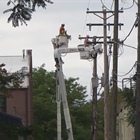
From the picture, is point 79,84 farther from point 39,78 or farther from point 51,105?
point 51,105

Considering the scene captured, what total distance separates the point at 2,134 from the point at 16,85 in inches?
58.7

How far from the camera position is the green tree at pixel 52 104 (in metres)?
53.8

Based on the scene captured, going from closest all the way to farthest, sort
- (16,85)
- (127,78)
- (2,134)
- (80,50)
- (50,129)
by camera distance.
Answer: (2,134), (16,85), (80,50), (127,78), (50,129)

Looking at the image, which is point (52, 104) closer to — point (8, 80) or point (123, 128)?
point (123, 128)

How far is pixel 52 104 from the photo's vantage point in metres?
55.2

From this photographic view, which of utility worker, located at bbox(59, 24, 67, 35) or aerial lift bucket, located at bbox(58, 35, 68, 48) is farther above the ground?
utility worker, located at bbox(59, 24, 67, 35)

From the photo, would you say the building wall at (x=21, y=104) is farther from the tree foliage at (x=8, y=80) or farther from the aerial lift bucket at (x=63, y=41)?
the tree foliage at (x=8, y=80)

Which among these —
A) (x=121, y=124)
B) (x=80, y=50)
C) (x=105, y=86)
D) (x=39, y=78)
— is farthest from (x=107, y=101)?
(x=121, y=124)

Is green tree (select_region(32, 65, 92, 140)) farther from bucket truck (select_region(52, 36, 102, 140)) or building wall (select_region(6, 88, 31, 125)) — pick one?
bucket truck (select_region(52, 36, 102, 140))

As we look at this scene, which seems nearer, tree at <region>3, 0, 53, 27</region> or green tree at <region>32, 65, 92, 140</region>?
tree at <region>3, 0, 53, 27</region>

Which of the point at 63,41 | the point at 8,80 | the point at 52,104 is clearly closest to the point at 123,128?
the point at 52,104

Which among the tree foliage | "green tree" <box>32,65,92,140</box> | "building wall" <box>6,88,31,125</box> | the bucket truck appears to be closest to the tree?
the tree foliage

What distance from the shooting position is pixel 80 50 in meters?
25.2

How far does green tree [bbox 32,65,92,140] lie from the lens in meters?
53.8
